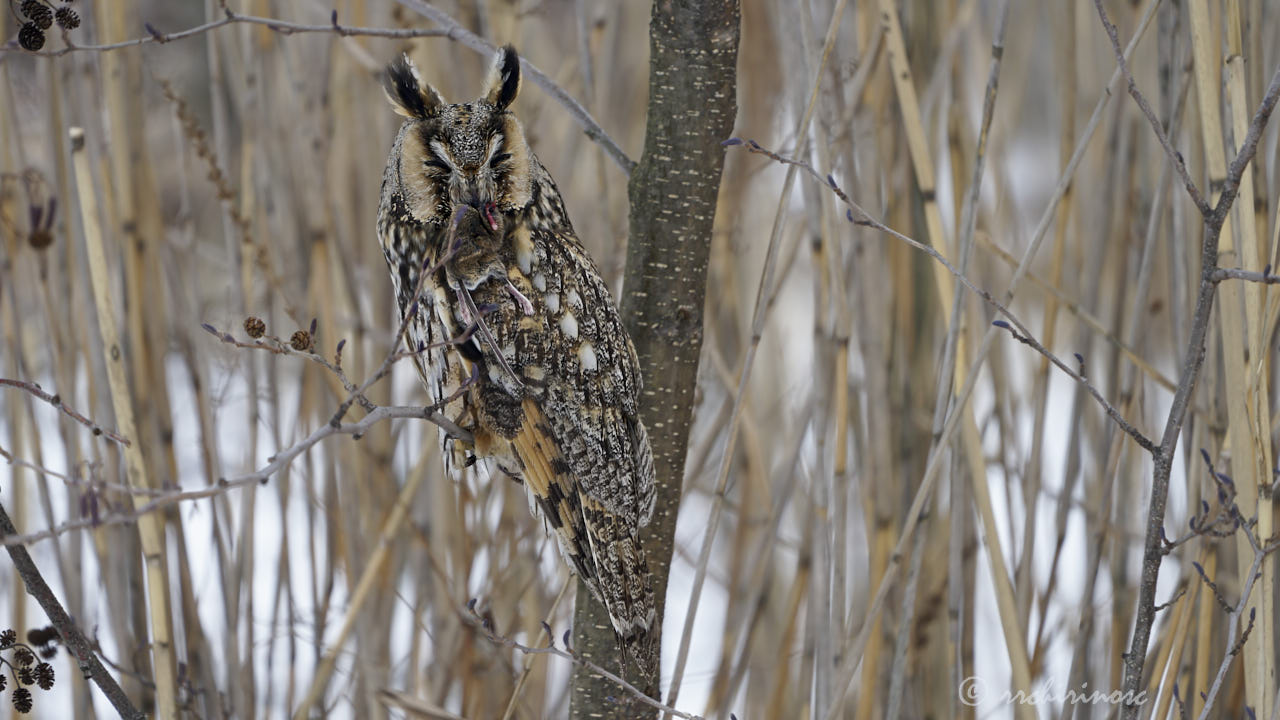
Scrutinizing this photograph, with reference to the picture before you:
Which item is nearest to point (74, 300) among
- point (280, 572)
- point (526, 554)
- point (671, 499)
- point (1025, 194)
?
point (280, 572)

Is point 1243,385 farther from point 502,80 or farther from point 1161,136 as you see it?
point 502,80

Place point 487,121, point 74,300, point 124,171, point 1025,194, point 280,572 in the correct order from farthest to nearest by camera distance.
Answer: point 1025,194, point 280,572, point 74,300, point 124,171, point 487,121

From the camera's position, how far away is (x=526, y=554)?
5.21 ft

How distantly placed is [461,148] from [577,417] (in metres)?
0.27

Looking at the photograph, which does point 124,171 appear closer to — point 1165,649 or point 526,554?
point 526,554

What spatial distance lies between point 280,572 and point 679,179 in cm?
88

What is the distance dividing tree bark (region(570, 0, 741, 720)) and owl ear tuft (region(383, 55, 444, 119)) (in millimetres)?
210

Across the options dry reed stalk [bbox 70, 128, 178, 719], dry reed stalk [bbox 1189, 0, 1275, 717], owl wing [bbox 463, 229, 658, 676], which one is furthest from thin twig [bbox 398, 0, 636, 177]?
dry reed stalk [bbox 1189, 0, 1275, 717]

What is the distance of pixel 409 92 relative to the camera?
96 centimetres

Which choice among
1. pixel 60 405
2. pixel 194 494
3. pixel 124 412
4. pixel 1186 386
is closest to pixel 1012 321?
pixel 1186 386

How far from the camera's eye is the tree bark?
0.93 m

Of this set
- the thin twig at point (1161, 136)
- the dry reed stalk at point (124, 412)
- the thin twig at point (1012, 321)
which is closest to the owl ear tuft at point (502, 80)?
the thin twig at point (1012, 321)

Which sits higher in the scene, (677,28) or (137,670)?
(677,28)

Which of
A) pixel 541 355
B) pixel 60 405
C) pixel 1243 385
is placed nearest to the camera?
pixel 60 405
